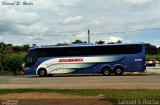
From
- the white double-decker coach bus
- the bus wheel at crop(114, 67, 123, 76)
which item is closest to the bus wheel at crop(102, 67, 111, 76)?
the white double-decker coach bus

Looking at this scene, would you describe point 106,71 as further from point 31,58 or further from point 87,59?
point 31,58

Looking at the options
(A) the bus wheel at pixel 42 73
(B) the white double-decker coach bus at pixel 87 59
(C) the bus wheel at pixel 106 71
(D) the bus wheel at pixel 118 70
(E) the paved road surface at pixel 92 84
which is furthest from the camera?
(A) the bus wheel at pixel 42 73

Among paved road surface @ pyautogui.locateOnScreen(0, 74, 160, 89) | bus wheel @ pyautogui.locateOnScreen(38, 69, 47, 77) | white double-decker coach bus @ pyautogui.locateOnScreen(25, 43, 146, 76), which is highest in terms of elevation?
white double-decker coach bus @ pyautogui.locateOnScreen(25, 43, 146, 76)

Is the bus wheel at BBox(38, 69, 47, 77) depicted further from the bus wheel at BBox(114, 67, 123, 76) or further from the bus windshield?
the bus wheel at BBox(114, 67, 123, 76)

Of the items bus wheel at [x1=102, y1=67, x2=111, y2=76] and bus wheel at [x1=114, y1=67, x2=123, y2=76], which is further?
bus wheel at [x1=102, y1=67, x2=111, y2=76]

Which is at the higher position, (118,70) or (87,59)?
(87,59)

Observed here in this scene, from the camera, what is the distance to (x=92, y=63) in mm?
36906

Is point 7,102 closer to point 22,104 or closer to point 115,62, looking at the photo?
point 22,104

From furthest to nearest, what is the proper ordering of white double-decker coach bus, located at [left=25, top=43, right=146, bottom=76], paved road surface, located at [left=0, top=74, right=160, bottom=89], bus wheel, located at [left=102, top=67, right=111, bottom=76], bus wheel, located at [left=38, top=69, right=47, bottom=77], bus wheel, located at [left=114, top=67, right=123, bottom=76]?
bus wheel, located at [left=38, top=69, right=47, bottom=77] < bus wheel, located at [left=102, top=67, right=111, bottom=76] < bus wheel, located at [left=114, top=67, right=123, bottom=76] < white double-decker coach bus, located at [left=25, top=43, right=146, bottom=76] < paved road surface, located at [left=0, top=74, right=160, bottom=89]

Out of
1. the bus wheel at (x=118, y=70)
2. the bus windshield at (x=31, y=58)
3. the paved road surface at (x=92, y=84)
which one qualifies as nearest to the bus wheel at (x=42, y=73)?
the bus windshield at (x=31, y=58)

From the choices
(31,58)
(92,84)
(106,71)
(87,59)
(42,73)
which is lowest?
(92,84)

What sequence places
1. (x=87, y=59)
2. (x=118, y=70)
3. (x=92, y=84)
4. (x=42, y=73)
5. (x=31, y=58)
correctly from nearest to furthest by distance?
1. (x=92, y=84)
2. (x=118, y=70)
3. (x=87, y=59)
4. (x=42, y=73)
5. (x=31, y=58)

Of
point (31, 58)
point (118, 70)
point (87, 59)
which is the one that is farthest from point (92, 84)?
point (31, 58)

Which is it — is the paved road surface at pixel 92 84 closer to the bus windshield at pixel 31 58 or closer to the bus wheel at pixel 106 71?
the bus wheel at pixel 106 71
